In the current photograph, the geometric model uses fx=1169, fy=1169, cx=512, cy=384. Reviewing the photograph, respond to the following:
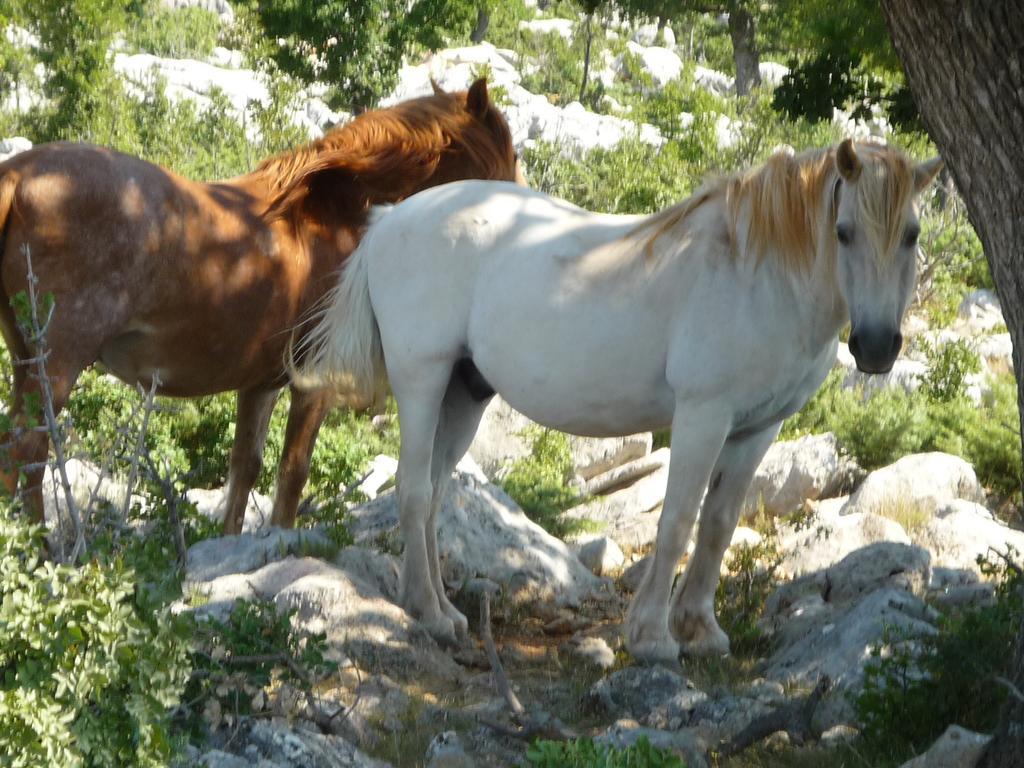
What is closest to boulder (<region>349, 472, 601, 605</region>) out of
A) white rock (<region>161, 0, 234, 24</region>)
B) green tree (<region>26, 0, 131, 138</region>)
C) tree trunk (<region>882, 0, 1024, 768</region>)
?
tree trunk (<region>882, 0, 1024, 768</region>)

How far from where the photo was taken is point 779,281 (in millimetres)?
4277

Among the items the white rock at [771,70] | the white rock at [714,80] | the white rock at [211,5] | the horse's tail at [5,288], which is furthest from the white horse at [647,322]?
the white rock at [211,5]

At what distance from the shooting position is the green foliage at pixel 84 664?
279cm

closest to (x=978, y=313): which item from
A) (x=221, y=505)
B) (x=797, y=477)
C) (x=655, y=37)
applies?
(x=797, y=477)

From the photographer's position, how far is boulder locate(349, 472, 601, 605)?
5.77 metres

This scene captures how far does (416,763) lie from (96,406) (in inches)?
200

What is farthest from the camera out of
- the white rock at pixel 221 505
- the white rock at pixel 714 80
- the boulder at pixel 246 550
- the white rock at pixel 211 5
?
the white rock at pixel 211 5

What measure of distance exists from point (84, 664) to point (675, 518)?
2.32 metres

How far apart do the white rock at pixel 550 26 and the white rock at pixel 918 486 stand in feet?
113

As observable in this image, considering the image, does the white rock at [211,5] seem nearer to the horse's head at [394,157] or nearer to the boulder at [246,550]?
the horse's head at [394,157]

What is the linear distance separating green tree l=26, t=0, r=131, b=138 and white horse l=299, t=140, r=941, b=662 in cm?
1823

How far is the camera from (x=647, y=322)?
4.48 metres

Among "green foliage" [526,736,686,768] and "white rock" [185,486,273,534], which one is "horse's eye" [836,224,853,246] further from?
"white rock" [185,486,273,534]

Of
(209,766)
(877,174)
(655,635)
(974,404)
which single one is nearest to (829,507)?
(974,404)
